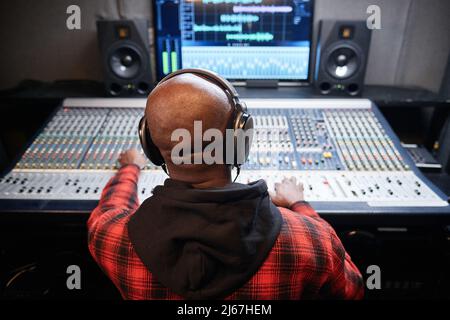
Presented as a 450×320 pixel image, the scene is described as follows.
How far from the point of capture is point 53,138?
1.63 meters

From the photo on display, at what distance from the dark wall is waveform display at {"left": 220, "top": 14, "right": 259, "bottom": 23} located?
15.6 inches

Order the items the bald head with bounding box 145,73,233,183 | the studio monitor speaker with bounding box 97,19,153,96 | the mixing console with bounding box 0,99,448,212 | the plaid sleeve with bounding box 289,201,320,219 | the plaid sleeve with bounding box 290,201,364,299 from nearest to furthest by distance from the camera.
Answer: the bald head with bounding box 145,73,233,183 → the plaid sleeve with bounding box 290,201,364,299 → the plaid sleeve with bounding box 289,201,320,219 → the mixing console with bounding box 0,99,448,212 → the studio monitor speaker with bounding box 97,19,153,96

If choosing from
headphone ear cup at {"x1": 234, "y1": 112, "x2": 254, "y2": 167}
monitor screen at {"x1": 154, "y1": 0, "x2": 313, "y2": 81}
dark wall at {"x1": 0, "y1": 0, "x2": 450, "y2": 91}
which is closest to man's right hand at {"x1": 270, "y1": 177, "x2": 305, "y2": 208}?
headphone ear cup at {"x1": 234, "y1": 112, "x2": 254, "y2": 167}

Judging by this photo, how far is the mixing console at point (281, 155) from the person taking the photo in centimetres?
133

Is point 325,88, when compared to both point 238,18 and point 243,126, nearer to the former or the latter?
point 238,18

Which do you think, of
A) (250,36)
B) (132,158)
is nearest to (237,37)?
(250,36)

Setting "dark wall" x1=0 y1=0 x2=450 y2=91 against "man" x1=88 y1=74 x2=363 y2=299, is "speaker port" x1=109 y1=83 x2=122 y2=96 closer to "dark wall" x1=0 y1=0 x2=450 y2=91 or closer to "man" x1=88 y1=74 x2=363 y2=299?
"dark wall" x1=0 y1=0 x2=450 y2=91

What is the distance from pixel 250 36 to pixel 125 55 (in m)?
0.65

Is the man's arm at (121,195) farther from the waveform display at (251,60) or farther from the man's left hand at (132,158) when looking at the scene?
the waveform display at (251,60)

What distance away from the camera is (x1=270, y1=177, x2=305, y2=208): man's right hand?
121 centimetres

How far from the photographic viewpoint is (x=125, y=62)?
1854 mm

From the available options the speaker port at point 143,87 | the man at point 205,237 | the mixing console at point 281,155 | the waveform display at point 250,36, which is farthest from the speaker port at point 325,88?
the man at point 205,237

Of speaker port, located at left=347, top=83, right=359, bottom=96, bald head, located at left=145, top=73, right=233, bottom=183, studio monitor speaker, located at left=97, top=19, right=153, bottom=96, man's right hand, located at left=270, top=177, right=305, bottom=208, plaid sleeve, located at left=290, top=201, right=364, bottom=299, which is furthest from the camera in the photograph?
speaker port, located at left=347, top=83, right=359, bottom=96
